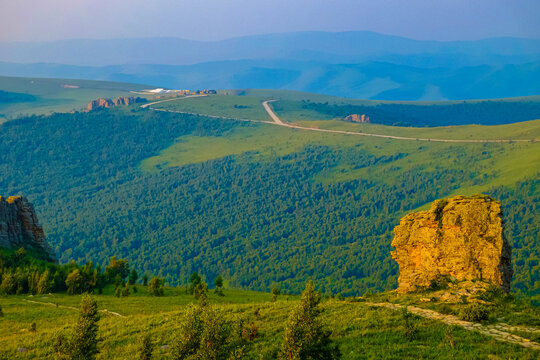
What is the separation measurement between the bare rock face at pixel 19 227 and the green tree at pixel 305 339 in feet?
146

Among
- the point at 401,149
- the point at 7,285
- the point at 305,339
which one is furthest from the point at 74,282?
the point at 401,149

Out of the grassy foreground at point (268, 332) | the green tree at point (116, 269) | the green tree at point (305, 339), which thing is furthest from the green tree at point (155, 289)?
the green tree at point (305, 339)

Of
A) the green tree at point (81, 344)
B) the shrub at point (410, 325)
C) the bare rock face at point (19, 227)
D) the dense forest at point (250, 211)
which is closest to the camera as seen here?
the green tree at point (81, 344)

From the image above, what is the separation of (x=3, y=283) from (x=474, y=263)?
129 ft

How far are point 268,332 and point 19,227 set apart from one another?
43.1m

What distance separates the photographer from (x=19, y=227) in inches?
2199

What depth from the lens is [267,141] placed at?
7298 inches

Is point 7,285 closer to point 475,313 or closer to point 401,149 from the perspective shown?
point 475,313

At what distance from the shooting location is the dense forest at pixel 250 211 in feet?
314

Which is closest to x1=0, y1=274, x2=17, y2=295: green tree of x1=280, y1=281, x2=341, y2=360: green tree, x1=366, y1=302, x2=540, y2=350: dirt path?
x1=280, y1=281, x2=341, y2=360: green tree

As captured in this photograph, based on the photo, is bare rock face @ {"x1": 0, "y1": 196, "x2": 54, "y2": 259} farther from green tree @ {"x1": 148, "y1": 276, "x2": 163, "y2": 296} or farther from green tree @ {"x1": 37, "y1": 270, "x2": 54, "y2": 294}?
green tree @ {"x1": 148, "y1": 276, "x2": 163, "y2": 296}

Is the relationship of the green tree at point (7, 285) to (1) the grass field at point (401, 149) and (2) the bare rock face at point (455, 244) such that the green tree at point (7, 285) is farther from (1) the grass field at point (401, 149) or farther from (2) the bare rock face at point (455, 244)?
(1) the grass field at point (401, 149)

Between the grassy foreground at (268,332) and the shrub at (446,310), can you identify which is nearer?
the grassy foreground at (268,332)

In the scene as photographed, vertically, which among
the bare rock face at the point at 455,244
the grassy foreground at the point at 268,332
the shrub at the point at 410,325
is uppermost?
the bare rock face at the point at 455,244
